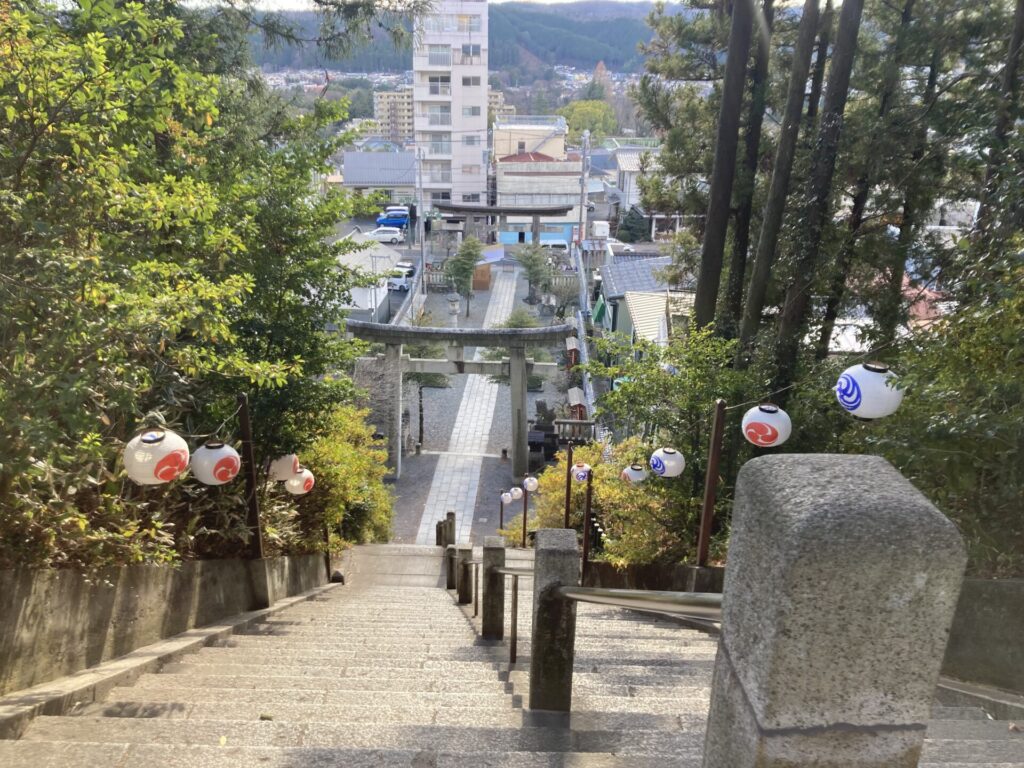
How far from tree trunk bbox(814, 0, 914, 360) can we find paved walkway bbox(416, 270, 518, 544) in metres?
11.4

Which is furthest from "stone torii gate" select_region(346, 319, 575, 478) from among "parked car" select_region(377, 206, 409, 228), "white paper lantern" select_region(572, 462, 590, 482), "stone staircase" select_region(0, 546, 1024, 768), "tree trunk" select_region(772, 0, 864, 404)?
"parked car" select_region(377, 206, 409, 228)

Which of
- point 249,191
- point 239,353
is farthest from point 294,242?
point 239,353

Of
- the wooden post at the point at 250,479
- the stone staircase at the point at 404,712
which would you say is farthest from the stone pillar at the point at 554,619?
the wooden post at the point at 250,479

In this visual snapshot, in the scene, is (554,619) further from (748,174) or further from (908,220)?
(748,174)

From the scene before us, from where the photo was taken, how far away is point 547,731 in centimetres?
313

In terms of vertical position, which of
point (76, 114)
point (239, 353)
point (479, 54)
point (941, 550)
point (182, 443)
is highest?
point (479, 54)

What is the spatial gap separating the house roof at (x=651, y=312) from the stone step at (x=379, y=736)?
15.5 meters

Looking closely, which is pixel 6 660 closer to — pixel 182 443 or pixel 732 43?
pixel 182 443

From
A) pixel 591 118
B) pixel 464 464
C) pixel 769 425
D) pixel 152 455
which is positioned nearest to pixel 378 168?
pixel 464 464

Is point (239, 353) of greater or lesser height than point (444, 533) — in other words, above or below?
above

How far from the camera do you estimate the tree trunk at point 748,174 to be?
1203cm

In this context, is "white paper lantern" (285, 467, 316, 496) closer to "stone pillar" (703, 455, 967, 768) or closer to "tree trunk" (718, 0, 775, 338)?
"tree trunk" (718, 0, 775, 338)

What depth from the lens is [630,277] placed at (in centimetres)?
2991

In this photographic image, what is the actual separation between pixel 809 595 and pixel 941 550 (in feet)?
0.82
